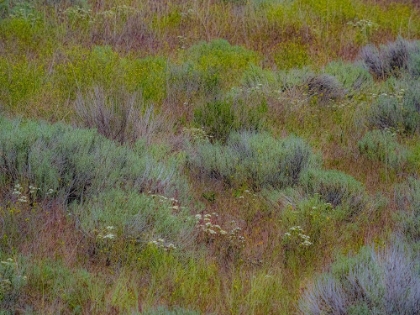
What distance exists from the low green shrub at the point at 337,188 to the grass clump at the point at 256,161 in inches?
6.9

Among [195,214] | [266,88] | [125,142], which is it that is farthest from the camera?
[266,88]

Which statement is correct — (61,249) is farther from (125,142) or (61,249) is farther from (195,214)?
(125,142)

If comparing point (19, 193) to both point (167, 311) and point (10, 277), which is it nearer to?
point (10, 277)

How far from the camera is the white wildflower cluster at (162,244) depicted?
456 cm

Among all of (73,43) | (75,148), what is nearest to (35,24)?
(73,43)

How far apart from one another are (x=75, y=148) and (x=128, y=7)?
4901 millimetres

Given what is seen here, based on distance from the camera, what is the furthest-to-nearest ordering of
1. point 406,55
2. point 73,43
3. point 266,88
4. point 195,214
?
point 406,55, point 73,43, point 266,88, point 195,214

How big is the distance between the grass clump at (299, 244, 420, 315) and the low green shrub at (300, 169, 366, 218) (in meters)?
1.23

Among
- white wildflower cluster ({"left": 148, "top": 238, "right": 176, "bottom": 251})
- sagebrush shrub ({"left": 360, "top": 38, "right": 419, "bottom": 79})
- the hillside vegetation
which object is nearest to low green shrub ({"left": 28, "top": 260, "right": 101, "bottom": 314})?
the hillside vegetation

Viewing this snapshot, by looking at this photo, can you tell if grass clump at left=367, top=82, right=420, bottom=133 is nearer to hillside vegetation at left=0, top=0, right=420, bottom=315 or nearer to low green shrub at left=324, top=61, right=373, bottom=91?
hillside vegetation at left=0, top=0, right=420, bottom=315

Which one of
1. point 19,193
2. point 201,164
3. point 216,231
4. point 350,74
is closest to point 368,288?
point 216,231

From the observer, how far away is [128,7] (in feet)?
32.2

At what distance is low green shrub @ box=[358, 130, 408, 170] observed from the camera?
640 cm

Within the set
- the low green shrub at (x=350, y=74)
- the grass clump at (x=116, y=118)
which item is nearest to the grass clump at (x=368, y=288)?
the grass clump at (x=116, y=118)
